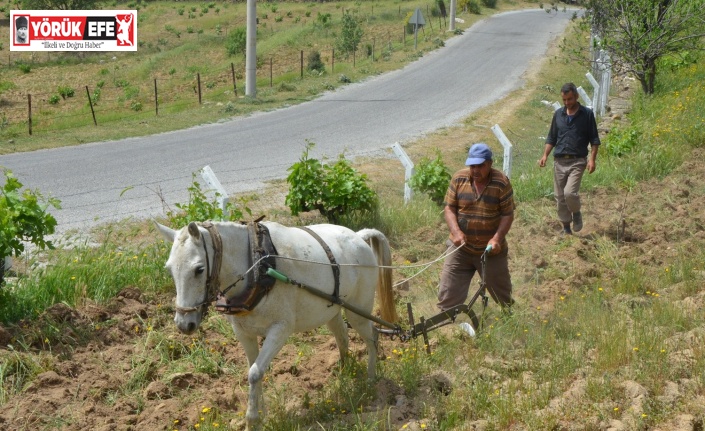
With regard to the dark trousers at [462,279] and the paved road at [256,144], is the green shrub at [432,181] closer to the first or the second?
the paved road at [256,144]

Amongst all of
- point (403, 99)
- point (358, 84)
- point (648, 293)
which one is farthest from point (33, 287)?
point (358, 84)

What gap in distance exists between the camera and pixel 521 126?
21.1 m

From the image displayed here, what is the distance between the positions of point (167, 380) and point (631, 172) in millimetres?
9195

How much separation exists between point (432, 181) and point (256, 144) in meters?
7.32

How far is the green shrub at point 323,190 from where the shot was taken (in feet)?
31.8

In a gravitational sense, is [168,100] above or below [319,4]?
below

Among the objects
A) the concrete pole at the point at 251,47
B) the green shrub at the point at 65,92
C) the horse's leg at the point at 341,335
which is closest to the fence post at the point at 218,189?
the horse's leg at the point at 341,335

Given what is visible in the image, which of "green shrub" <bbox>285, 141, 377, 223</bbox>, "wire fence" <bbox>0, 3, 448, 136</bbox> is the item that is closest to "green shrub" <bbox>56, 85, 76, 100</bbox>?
"wire fence" <bbox>0, 3, 448, 136</bbox>

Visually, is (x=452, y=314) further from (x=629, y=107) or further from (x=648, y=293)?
(x=629, y=107)

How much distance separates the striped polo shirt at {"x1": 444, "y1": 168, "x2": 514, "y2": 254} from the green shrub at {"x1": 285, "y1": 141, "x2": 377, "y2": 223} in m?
2.88

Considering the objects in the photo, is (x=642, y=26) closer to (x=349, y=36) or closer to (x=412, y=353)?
(x=412, y=353)

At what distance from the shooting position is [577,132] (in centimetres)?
980

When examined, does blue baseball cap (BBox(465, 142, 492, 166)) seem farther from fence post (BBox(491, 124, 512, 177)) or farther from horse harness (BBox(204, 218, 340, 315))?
fence post (BBox(491, 124, 512, 177))

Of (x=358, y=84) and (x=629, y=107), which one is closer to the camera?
(x=629, y=107)
